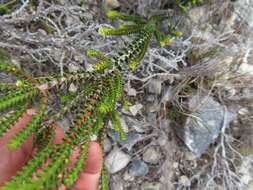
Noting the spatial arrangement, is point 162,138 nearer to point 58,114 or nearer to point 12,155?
point 12,155

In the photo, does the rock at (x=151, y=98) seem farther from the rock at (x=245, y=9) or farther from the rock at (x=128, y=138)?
the rock at (x=245, y=9)

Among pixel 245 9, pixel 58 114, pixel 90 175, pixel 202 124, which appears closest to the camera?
pixel 58 114

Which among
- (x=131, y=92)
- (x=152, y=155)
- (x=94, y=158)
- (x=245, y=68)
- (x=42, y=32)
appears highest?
(x=42, y=32)

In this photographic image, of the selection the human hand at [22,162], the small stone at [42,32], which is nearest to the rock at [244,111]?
the human hand at [22,162]

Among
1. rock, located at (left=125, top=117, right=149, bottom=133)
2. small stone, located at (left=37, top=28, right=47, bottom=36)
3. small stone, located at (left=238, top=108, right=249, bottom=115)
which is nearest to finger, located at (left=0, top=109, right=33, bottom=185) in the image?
small stone, located at (left=37, top=28, right=47, bottom=36)

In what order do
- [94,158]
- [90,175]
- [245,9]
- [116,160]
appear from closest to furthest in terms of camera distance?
[94,158] → [90,175] → [116,160] → [245,9]

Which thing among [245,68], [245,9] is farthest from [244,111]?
[245,9]
